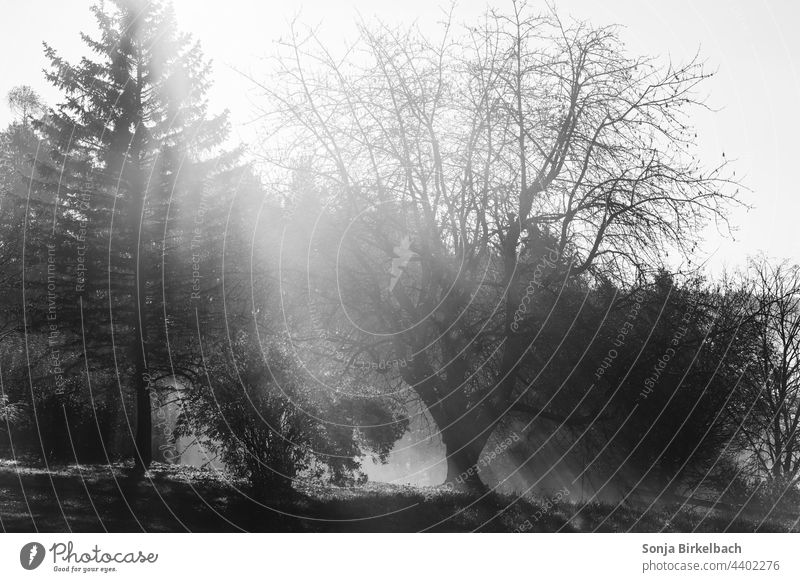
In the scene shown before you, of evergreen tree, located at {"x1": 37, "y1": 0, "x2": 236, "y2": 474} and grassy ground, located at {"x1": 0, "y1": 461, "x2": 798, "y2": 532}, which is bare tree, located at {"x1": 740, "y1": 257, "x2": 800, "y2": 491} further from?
evergreen tree, located at {"x1": 37, "y1": 0, "x2": 236, "y2": 474}

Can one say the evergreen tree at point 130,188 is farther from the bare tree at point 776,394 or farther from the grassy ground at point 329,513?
the bare tree at point 776,394

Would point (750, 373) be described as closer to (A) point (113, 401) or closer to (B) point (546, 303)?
(B) point (546, 303)

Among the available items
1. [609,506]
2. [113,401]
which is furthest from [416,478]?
[609,506]

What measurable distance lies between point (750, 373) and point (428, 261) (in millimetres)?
8517

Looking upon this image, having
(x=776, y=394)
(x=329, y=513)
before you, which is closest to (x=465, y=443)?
(x=329, y=513)

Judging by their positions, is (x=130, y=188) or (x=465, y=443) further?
(x=130, y=188)

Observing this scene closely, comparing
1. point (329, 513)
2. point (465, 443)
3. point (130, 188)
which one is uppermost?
point (130, 188)

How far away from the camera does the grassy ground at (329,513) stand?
37.0 feet

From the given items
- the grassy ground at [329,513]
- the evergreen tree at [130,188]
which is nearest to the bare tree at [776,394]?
the grassy ground at [329,513]

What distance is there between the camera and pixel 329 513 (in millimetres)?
11859

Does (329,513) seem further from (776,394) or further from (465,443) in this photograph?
(776,394)

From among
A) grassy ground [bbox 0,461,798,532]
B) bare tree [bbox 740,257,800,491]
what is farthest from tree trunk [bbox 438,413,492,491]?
bare tree [bbox 740,257,800,491]

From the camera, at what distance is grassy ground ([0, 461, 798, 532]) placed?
444 inches

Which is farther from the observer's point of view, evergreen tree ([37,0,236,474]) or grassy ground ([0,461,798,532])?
evergreen tree ([37,0,236,474])
